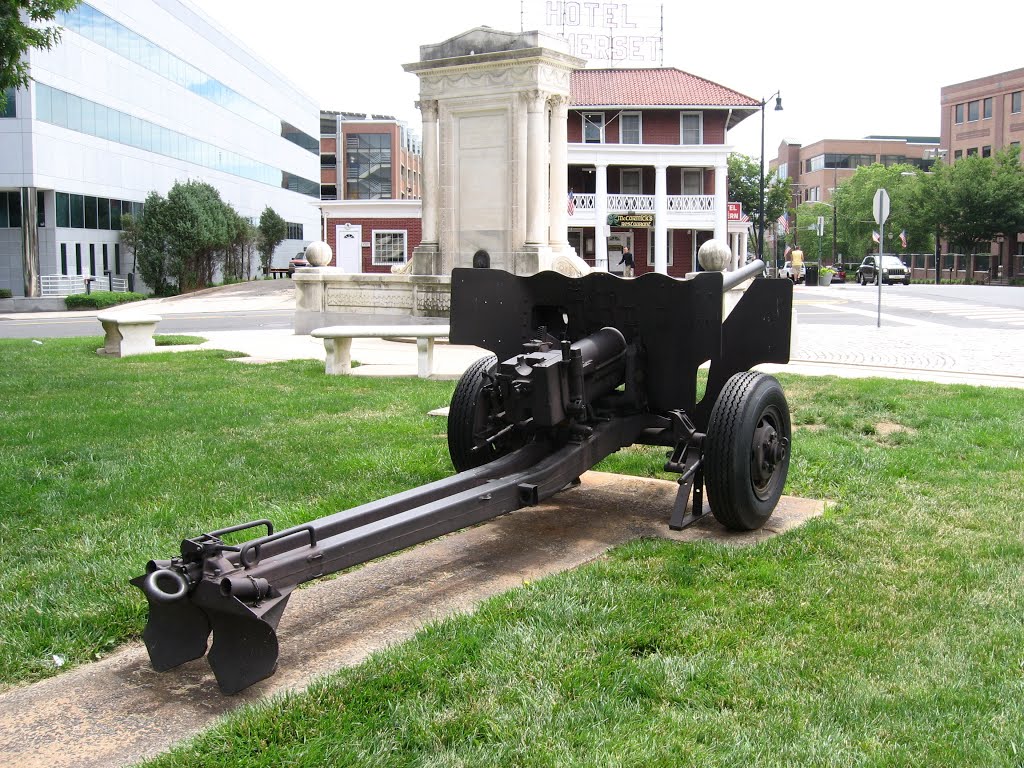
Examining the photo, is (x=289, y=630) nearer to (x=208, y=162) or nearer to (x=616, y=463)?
(x=616, y=463)

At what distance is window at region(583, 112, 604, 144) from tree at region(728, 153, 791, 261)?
29.3m

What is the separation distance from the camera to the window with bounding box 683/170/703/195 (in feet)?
167

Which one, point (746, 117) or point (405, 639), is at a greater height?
point (746, 117)

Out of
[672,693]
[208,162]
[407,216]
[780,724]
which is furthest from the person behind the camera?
[208,162]

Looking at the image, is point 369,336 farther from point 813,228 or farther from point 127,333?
point 813,228

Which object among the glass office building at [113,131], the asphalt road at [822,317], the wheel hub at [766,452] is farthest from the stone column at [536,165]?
the glass office building at [113,131]

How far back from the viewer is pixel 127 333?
1546cm

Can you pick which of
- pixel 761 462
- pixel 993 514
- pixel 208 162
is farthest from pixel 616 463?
pixel 208 162

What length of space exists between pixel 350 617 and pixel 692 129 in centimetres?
4777

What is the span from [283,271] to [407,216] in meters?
22.8

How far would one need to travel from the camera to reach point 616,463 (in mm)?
7387

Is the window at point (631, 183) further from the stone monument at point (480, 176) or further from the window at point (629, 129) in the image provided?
the stone monument at point (480, 176)

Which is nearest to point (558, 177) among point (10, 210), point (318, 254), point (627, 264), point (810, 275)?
point (318, 254)

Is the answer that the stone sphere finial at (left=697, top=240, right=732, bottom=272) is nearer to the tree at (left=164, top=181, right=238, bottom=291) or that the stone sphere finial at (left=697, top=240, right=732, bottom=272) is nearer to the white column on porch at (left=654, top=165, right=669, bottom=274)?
the white column on porch at (left=654, top=165, right=669, bottom=274)
